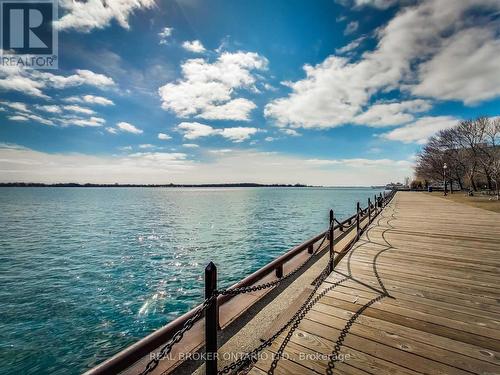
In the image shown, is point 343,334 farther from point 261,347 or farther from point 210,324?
point 210,324

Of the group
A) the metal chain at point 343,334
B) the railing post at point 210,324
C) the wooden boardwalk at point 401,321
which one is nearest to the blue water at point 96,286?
the railing post at point 210,324

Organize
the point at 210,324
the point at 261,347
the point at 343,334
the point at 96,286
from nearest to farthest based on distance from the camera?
the point at 210,324 → the point at 261,347 → the point at 343,334 → the point at 96,286

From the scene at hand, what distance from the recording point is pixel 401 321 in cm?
375

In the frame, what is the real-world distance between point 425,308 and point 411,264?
254 cm

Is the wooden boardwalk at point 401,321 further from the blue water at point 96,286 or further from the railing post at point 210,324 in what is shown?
the blue water at point 96,286

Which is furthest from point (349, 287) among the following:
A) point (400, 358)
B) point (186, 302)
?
point (186, 302)

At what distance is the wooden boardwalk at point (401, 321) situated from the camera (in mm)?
2928

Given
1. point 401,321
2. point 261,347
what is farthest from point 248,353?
point 401,321

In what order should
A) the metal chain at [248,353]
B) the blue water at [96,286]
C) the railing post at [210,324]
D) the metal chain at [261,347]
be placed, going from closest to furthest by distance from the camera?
the metal chain at [248,353], the railing post at [210,324], the metal chain at [261,347], the blue water at [96,286]

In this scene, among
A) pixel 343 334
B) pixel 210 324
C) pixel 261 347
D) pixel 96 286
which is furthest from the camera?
pixel 96 286

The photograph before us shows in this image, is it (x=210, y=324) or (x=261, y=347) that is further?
(x=261, y=347)

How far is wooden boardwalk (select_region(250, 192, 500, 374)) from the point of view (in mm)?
2928

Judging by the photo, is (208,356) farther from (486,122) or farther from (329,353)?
(486,122)

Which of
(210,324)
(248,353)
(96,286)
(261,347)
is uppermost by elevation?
(210,324)
